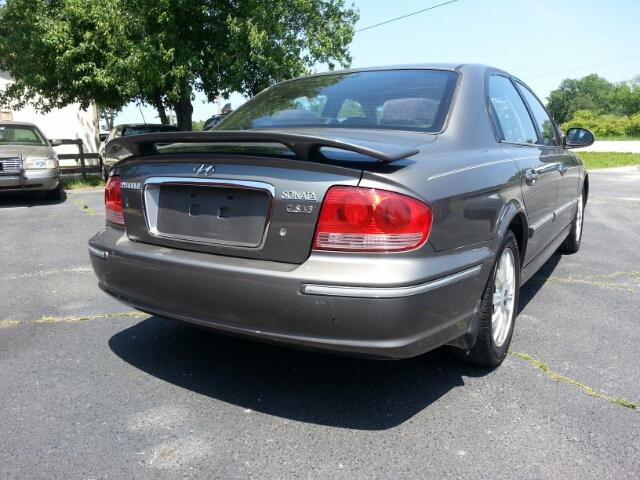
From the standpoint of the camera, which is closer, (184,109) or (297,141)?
(297,141)

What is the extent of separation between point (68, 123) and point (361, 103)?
918 inches

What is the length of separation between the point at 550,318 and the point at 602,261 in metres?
2.12

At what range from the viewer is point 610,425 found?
2.55 m

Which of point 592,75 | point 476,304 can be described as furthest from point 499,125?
point 592,75

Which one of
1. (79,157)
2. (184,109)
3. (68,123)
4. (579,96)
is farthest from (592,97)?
(79,157)

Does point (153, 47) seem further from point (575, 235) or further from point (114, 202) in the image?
point (114, 202)

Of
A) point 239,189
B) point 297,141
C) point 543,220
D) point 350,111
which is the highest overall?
point 350,111

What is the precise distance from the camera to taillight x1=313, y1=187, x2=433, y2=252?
2266 mm

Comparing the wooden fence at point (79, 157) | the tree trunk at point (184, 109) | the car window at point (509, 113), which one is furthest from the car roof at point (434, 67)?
the tree trunk at point (184, 109)

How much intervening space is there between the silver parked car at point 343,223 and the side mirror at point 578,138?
199 centimetres

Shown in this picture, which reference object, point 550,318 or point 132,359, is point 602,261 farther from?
point 132,359

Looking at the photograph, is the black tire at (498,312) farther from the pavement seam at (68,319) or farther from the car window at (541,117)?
the pavement seam at (68,319)

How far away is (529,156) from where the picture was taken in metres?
3.57

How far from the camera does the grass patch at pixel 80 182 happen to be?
13.9 m
